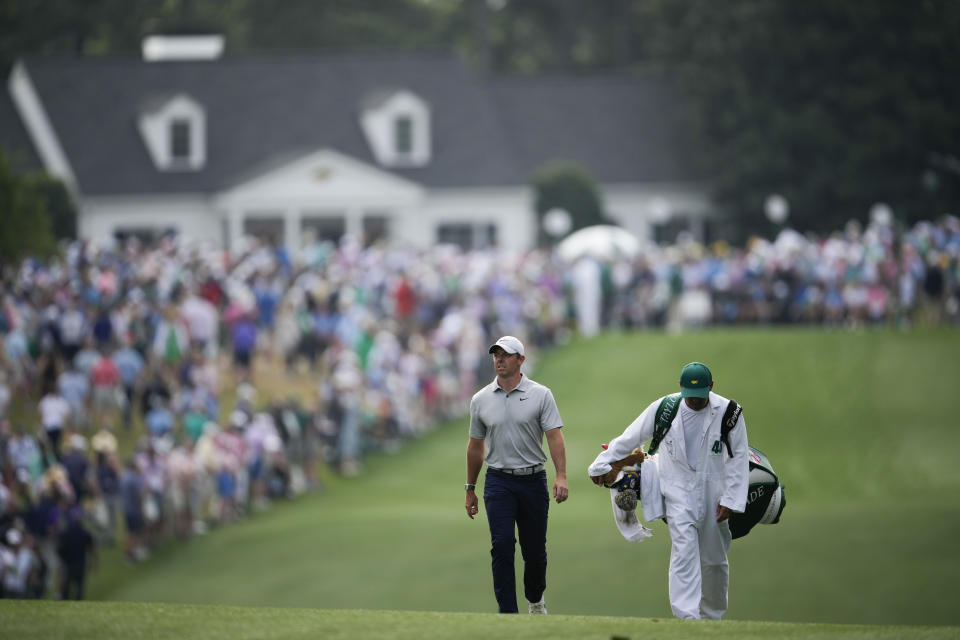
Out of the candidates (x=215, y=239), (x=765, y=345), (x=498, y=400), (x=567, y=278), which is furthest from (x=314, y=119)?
(x=498, y=400)

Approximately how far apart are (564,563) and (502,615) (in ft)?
46.9

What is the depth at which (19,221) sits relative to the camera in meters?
33.2

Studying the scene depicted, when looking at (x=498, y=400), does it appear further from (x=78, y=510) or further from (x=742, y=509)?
(x=78, y=510)

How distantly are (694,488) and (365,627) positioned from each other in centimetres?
A: 232

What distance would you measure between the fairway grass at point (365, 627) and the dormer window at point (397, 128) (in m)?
40.8

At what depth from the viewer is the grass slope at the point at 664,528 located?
23.6 m

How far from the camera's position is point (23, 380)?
26609mm

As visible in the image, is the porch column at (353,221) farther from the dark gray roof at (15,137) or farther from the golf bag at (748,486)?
the golf bag at (748,486)

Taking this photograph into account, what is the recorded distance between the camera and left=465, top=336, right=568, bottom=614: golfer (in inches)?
429

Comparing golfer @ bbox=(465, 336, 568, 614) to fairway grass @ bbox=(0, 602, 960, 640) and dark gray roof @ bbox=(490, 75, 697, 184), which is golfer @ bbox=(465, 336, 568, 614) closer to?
fairway grass @ bbox=(0, 602, 960, 640)

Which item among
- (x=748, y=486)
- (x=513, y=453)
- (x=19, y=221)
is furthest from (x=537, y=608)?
(x=19, y=221)

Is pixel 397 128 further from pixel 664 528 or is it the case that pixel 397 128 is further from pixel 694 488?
pixel 694 488

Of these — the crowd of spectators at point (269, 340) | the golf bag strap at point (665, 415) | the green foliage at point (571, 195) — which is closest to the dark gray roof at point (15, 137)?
the green foliage at point (571, 195)

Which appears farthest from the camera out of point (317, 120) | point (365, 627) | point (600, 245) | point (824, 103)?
point (317, 120)
